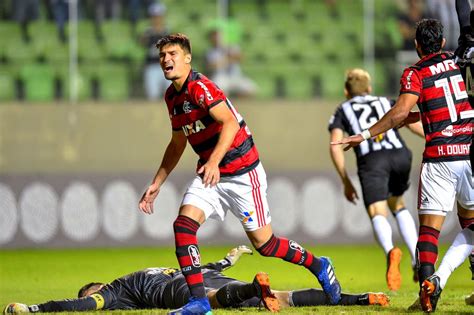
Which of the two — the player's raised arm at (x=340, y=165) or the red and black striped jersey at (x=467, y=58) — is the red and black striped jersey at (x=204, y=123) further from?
the player's raised arm at (x=340, y=165)

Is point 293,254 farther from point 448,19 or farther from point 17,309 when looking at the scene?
point 448,19

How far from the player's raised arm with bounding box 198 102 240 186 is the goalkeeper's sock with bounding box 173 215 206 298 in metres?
0.42

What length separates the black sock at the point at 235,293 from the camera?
7.51 m

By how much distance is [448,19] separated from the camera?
16953 millimetres

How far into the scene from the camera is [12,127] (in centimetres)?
1703

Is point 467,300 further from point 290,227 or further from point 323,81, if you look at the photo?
point 323,81

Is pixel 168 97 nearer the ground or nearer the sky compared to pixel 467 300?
nearer the sky

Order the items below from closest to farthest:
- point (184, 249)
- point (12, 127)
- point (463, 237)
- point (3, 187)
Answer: point (184, 249)
point (463, 237)
point (3, 187)
point (12, 127)

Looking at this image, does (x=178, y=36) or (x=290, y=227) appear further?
(x=290, y=227)

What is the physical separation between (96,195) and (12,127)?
7.24 ft

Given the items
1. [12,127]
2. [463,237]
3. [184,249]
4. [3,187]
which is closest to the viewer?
[184,249]

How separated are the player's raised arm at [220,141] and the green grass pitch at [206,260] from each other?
3.57 ft

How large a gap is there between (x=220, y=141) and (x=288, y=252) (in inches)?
45.2

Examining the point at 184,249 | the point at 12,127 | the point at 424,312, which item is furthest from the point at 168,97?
the point at 12,127
